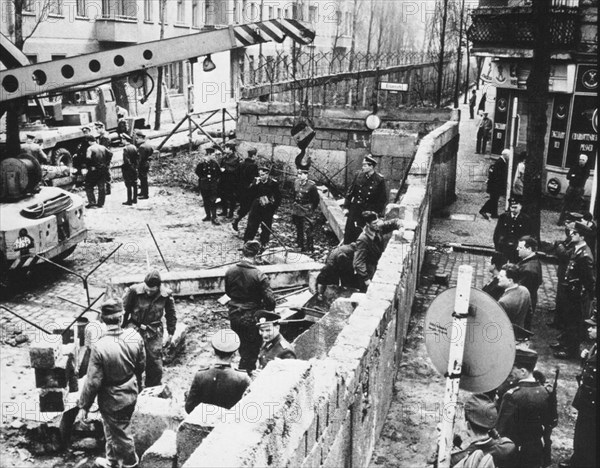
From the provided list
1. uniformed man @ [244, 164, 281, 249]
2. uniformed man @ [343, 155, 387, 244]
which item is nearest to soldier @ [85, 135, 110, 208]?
uniformed man @ [244, 164, 281, 249]

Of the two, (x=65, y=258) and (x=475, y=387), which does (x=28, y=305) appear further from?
(x=475, y=387)

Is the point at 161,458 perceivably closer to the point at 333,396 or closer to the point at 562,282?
the point at 333,396

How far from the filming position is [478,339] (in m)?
4.72

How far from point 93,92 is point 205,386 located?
21.8 meters

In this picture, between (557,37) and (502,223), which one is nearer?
(502,223)

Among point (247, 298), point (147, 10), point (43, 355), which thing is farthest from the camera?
point (147, 10)

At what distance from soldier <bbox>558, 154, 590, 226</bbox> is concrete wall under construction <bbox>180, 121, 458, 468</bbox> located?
23.6ft

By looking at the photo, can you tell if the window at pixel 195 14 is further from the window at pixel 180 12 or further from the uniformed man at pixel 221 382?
the uniformed man at pixel 221 382

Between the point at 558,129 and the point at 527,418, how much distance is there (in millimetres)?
13929

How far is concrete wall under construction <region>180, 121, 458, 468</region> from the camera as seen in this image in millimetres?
3844

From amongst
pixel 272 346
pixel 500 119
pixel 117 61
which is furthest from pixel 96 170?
pixel 500 119

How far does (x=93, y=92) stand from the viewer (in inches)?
1026

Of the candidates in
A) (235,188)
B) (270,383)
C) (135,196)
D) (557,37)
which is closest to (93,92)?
(135,196)

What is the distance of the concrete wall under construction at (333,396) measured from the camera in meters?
3.84
